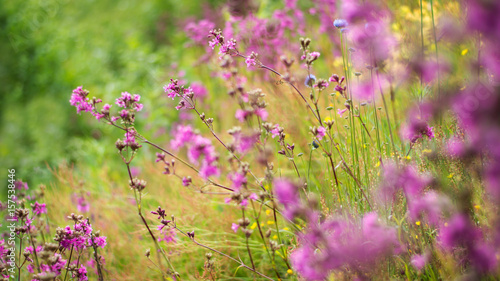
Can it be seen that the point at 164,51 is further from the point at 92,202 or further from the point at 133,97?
the point at 133,97

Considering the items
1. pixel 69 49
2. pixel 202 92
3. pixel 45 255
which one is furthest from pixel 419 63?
pixel 69 49

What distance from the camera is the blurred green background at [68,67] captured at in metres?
5.44

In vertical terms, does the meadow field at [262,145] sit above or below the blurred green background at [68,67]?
below

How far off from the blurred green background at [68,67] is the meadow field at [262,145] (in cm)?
4

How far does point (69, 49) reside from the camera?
281 inches

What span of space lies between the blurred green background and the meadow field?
0.13 feet

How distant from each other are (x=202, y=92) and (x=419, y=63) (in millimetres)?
3436

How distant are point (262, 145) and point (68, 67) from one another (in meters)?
6.07

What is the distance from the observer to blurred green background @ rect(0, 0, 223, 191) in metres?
5.44

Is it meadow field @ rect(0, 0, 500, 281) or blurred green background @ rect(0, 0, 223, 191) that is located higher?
blurred green background @ rect(0, 0, 223, 191)

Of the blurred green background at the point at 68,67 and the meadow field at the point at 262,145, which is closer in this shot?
the meadow field at the point at 262,145

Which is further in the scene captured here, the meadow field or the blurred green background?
the blurred green background

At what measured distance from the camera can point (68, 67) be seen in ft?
21.7

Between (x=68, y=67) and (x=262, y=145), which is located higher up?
(x=68, y=67)
